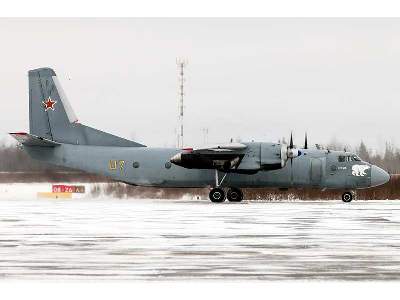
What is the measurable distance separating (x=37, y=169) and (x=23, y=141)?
41.3 feet

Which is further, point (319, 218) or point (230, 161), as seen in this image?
point (230, 161)

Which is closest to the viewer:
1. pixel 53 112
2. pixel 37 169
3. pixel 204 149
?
pixel 204 149

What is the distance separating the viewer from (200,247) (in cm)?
1645

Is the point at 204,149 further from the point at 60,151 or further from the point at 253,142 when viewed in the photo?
the point at 60,151

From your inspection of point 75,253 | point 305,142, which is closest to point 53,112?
point 305,142

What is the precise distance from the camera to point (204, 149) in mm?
38250

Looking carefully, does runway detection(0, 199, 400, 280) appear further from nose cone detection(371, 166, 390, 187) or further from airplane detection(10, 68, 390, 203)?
nose cone detection(371, 166, 390, 187)

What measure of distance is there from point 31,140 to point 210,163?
925cm

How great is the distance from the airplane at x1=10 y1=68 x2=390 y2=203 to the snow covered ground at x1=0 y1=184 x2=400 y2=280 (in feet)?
36.6

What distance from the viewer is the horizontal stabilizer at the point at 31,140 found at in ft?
127

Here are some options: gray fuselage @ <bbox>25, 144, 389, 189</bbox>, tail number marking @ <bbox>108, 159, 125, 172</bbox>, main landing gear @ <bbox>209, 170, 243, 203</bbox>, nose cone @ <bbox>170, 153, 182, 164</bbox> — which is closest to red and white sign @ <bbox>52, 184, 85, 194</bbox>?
gray fuselage @ <bbox>25, 144, 389, 189</bbox>

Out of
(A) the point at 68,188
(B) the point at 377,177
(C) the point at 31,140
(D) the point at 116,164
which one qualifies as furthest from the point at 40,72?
(B) the point at 377,177

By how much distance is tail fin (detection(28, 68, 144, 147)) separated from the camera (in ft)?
135

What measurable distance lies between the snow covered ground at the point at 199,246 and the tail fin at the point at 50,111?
46.2 ft
